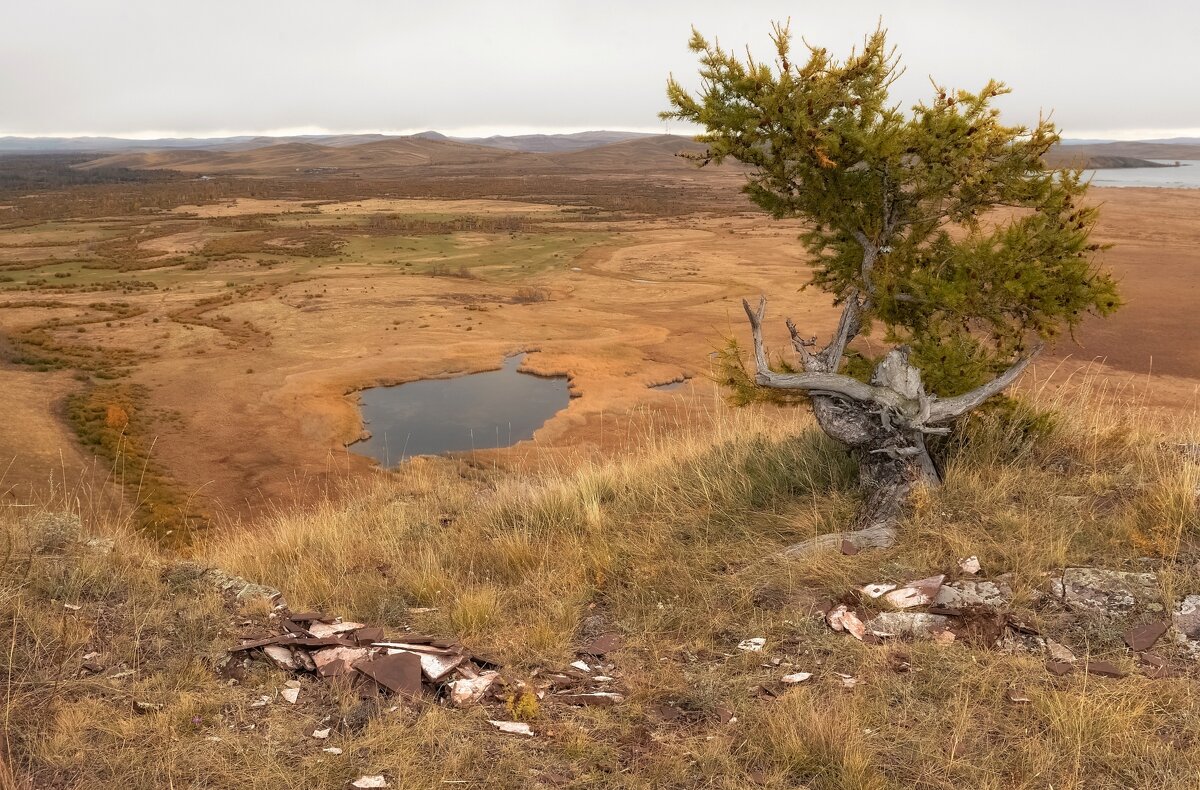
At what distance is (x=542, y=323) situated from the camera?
26.2 m

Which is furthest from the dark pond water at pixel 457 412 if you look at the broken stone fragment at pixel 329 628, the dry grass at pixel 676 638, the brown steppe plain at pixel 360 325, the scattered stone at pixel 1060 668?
the scattered stone at pixel 1060 668

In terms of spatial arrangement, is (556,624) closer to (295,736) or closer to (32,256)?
(295,736)

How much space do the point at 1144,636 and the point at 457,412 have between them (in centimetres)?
1604

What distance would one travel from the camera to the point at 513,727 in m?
3.33

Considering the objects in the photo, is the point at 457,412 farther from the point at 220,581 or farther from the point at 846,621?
the point at 846,621

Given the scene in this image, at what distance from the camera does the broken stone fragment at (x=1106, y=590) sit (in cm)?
403

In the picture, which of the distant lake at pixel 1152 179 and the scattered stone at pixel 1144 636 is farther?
the distant lake at pixel 1152 179

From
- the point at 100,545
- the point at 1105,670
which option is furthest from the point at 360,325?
the point at 1105,670

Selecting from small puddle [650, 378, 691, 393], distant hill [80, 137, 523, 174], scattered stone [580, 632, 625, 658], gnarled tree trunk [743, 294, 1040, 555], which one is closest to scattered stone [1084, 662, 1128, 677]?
gnarled tree trunk [743, 294, 1040, 555]

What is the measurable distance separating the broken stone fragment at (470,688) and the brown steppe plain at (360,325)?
4.71 m

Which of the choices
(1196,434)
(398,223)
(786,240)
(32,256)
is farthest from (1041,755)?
(398,223)

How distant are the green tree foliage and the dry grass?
98 centimetres

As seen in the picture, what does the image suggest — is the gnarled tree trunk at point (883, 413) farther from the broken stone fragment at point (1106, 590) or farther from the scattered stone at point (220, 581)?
the scattered stone at point (220, 581)

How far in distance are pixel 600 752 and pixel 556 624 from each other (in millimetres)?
1262
